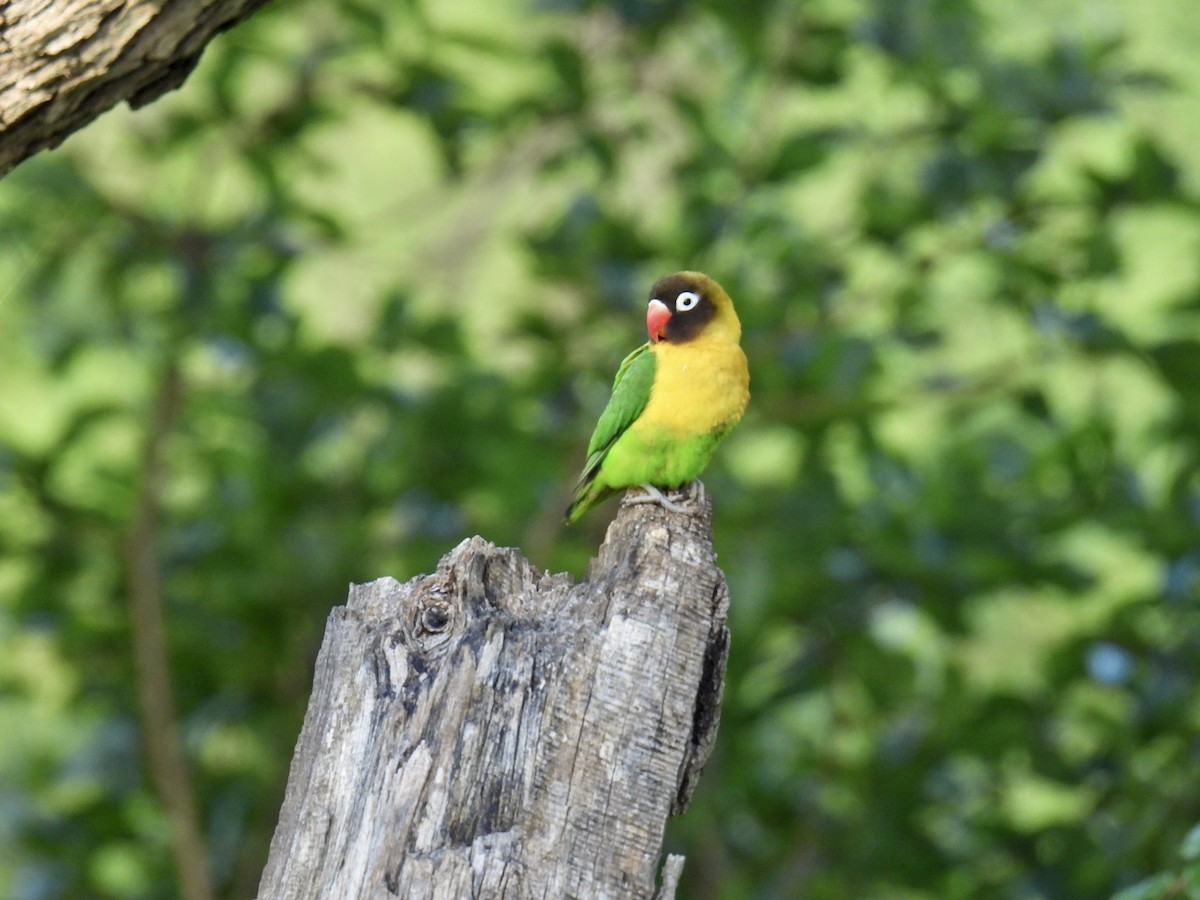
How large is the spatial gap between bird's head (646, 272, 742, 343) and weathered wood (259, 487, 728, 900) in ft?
4.48

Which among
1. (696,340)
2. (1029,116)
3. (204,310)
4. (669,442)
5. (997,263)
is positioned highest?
(1029,116)

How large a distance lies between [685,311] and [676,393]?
0.24 metres

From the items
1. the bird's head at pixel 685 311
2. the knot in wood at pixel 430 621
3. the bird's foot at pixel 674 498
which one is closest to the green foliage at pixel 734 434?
the bird's head at pixel 685 311

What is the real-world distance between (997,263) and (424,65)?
2344 mm

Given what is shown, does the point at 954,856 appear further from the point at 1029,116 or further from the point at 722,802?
the point at 1029,116

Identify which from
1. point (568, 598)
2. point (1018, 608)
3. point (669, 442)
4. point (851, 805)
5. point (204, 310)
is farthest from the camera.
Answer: point (1018, 608)

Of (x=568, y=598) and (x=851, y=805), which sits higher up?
(x=851, y=805)

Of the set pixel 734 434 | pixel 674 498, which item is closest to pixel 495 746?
pixel 674 498

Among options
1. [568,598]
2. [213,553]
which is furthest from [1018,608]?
[568,598]

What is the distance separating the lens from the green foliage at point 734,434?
17.3 feet

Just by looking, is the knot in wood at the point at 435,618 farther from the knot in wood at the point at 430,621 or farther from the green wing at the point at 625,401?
the green wing at the point at 625,401

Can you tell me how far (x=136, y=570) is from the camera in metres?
5.30

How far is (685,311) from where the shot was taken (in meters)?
3.72

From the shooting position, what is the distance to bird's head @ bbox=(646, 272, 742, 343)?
3.70 m
